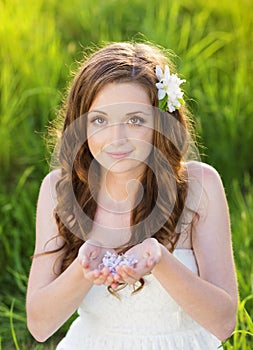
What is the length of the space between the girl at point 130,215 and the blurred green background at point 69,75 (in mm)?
948

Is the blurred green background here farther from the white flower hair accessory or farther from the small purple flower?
the small purple flower

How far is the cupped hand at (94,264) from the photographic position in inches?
74.9

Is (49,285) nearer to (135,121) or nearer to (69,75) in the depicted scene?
(135,121)

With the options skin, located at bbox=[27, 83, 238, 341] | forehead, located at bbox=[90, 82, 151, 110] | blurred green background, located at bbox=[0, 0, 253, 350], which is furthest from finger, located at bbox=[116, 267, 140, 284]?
blurred green background, located at bbox=[0, 0, 253, 350]

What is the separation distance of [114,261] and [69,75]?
70.4 inches

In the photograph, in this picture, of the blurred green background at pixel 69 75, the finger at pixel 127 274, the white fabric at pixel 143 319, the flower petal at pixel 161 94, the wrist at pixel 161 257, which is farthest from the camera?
the blurred green background at pixel 69 75

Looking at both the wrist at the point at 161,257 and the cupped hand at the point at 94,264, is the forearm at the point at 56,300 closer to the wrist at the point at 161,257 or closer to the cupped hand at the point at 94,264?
the cupped hand at the point at 94,264

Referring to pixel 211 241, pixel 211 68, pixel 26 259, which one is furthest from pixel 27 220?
pixel 211 241

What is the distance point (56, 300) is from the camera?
2.20 meters

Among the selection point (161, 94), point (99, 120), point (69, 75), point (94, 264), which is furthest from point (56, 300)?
point (69, 75)

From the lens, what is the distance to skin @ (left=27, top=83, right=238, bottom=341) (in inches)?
80.2

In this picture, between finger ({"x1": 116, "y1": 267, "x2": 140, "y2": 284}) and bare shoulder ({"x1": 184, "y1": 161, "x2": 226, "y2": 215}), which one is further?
bare shoulder ({"x1": 184, "y1": 161, "x2": 226, "y2": 215})

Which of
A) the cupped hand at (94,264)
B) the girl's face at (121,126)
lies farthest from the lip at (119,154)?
the cupped hand at (94,264)

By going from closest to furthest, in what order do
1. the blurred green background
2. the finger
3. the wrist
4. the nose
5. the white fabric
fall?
1. the finger
2. the wrist
3. the nose
4. the white fabric
5. the blurred green background
